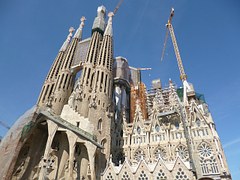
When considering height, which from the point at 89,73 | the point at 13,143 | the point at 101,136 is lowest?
the point at 13,143

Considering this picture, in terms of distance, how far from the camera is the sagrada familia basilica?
2478 centimetres

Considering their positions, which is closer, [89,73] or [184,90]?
[89,73]

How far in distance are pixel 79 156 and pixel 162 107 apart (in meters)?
22.8

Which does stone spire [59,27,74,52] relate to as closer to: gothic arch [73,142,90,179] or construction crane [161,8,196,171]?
gothic arch [73,142,90,179]

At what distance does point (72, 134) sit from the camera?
84.2ft

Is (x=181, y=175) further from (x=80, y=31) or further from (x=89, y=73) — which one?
(x=80, y=31)

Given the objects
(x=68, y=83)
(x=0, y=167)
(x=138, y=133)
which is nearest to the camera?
(x=0, y=167)

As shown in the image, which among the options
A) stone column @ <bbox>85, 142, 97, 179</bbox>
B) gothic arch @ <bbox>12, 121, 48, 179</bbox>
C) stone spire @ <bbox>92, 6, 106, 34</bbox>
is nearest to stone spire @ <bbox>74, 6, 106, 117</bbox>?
stone spire @ <bbox>92, 6, 106, 34</bbox>

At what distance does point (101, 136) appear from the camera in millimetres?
29641

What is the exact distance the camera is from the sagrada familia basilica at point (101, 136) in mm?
24781

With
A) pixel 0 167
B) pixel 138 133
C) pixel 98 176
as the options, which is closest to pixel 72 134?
pixel 98 176

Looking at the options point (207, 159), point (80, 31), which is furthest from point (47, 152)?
point (80, 31)

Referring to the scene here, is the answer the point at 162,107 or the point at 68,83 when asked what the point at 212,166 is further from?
the point at 68,83

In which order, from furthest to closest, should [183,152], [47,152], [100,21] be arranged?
[100,21], [183,152], [47,152]
